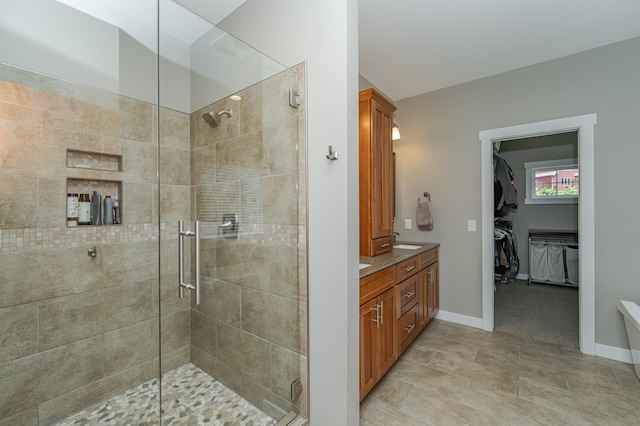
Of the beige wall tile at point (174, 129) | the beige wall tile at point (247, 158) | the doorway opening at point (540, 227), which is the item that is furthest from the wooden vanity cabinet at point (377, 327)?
the doorway opening at point (540, 227)

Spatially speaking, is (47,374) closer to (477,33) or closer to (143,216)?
(143,216)

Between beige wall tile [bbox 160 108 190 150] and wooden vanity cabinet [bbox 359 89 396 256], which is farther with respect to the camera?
wooden vanity cabinet [bbox 359 89 396 256]

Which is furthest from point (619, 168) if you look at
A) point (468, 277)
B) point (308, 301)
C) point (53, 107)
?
point (53, 107)

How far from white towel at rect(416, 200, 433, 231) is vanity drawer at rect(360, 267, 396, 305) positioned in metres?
1.36

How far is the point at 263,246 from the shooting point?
1.63 m

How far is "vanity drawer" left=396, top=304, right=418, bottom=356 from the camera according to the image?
2229 mm

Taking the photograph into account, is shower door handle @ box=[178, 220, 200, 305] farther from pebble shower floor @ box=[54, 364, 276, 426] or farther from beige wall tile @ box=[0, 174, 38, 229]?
beige wall tile @ box=[0, 174, 38, 229]

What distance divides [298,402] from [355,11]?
2232 mm

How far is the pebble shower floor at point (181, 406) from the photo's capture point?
1468 mm

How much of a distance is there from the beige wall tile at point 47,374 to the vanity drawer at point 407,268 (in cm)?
213

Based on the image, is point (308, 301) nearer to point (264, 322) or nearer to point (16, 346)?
point (264, 322)

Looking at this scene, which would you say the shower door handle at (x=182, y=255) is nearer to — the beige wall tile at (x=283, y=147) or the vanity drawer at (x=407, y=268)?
the beige wall tile at (x=283, y=147)

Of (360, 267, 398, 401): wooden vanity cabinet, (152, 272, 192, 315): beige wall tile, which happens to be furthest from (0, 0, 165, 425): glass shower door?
(360, 267, 398, 401): wooden vanity cabinet

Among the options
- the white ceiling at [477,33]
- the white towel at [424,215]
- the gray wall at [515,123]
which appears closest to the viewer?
the white ceiling at [477,33]
